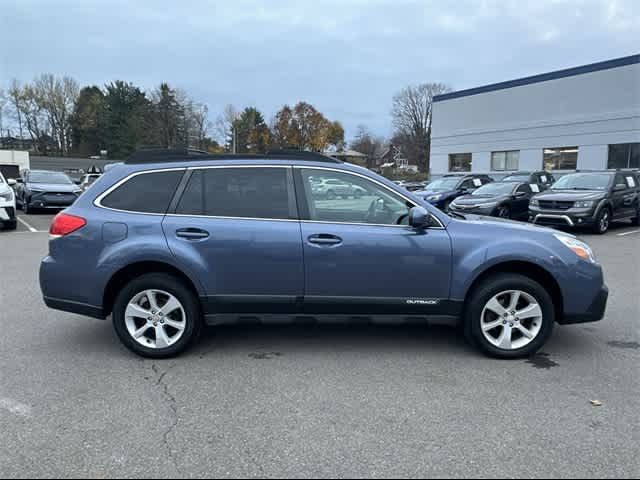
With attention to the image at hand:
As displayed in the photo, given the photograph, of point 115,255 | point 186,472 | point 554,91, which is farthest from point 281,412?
point 554,91

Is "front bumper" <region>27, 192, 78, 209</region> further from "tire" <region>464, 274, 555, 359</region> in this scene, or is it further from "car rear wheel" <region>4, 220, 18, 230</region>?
"tire" <region>464, 274, 555, 359</region>

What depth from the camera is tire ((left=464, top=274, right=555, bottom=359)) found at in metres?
4.01

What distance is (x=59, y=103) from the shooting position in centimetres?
6731

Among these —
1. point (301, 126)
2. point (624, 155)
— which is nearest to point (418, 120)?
point (301, 126)

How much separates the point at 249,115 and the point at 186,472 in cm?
8827

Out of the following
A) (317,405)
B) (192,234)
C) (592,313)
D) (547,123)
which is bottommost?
(317,405)

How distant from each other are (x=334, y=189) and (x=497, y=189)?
12.4 metres

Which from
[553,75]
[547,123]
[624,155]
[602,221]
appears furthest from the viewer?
[547,123]

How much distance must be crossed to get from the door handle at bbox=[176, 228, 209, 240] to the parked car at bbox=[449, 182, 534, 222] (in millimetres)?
11124

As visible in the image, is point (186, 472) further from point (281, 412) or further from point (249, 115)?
point (249, 115)

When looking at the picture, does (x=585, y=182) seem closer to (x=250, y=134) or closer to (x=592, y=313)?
(x=592, y=313)

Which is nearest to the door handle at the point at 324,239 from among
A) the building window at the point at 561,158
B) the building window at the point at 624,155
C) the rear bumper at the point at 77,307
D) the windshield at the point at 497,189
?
the rear bumper at the point at 77,307

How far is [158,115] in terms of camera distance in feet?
223

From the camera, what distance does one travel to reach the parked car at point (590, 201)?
12289 mm
